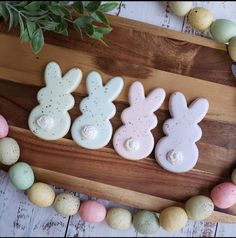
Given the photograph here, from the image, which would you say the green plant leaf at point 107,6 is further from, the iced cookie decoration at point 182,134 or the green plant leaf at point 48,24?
the iced cookie decoration at point 182,134

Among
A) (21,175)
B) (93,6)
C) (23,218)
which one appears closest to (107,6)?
(93,6)

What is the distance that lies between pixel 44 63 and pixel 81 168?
0.22 meters

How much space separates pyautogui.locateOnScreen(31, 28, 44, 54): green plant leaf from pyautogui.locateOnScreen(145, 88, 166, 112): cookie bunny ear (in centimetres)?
22

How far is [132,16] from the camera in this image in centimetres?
86

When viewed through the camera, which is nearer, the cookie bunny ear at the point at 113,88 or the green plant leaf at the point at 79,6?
the green plant leaf at the point at 79,6

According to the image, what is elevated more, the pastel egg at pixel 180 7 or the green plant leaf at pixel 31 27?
the pastel egg at pixel 180 7

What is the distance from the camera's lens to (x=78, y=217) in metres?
0.87

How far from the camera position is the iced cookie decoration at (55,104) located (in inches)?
31.6

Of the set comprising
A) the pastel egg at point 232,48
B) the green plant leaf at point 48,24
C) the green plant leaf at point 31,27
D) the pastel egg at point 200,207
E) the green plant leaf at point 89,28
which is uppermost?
the pastel egg at point 232,48

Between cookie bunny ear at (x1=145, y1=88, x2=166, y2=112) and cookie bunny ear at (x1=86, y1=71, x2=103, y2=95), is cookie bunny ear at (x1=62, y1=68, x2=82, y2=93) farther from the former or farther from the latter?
cookie bunny ear at (x1=145, y1=88, x2=166, y2=112)

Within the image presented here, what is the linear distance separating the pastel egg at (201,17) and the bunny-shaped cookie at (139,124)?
0.15 metres

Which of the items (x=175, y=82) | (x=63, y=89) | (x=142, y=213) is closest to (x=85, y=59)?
(x=63, y=89)

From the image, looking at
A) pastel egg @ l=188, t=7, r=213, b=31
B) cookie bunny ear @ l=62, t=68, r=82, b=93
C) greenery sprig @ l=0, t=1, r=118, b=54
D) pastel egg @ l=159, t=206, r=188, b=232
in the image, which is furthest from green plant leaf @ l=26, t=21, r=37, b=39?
pastel egg @ l=159, t=206, r=188, b=232

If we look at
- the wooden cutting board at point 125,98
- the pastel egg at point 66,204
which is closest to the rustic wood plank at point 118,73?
the wooden cutting board at point 125,98
